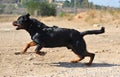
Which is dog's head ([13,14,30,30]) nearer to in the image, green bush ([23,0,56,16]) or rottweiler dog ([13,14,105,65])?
rottweiler dog ([13,14,105,65])

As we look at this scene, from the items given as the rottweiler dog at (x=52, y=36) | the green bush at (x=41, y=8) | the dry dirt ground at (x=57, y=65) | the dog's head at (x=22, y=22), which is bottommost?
the green bush at (x=41, y=8)

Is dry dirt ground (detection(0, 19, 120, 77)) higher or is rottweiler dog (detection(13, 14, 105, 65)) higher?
rottweiler dog (detection(13, 14, 105, 65))

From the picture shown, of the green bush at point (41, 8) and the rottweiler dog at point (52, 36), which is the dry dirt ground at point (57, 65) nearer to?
the rottweiler dog at point (52, 36)

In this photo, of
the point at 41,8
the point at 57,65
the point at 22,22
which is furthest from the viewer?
the point at 41,8

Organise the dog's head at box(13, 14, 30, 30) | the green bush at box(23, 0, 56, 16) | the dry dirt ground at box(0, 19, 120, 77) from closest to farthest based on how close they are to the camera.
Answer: the dry dirt ground at box(0, 19, 120, 77)
the dog's head at box(13, 14, 30, 30)
the green bush at box(23, 0, 56, 16)

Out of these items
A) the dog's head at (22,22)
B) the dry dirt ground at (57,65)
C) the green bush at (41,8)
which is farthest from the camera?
the green bush at (41,8)

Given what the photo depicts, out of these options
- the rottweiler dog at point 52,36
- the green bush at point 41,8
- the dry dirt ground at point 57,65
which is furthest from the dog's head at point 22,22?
the green bush at point 41,8

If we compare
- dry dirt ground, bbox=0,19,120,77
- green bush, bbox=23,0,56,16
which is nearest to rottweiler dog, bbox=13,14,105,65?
dry dirt ground, bbox=0,19,120,77

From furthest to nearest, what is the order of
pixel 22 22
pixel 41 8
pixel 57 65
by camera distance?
1. pixel 41 8
2. pixel 57 65
3. pixel 22 22

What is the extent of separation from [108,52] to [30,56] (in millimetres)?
2811

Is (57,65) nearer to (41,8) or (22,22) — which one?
(22,22)

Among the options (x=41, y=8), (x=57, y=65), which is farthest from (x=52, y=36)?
(x=41, y=8)

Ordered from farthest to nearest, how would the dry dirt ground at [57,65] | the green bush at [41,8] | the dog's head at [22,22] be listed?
the green bush at [41,8], the dog's head at [22,22], the dry dirt ground at [57,65]

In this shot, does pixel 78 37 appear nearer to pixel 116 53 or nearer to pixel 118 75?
pixel 118 75
